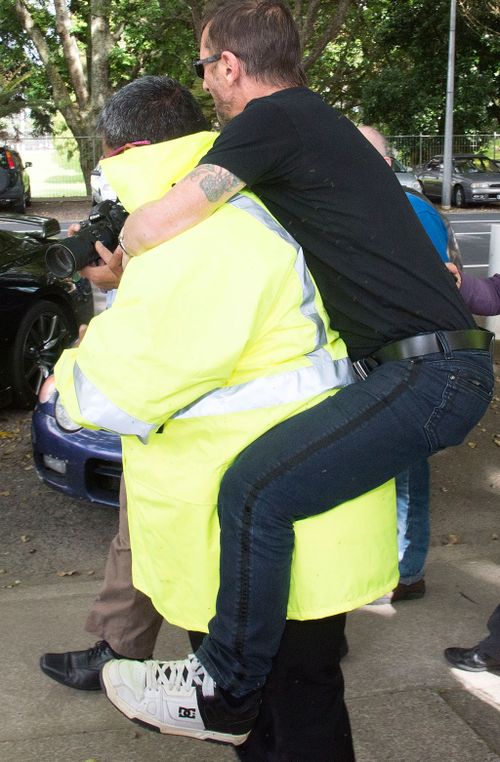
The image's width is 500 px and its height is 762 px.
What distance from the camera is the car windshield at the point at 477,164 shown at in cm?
2658

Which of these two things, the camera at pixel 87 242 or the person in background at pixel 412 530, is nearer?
the camera at pixel 87 242

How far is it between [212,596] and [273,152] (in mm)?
914

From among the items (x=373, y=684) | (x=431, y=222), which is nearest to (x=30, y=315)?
(x=431, y=222)

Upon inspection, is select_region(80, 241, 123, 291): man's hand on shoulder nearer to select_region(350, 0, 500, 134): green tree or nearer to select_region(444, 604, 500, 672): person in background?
select_region(444, 604, 500, 672): person in background

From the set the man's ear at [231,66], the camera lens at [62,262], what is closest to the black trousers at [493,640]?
the camera lens at [62,262]

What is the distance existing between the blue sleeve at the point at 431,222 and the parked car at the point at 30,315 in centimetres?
300

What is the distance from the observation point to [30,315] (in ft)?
21.0

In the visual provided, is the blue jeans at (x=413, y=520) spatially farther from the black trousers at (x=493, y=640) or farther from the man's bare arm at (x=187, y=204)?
the man's bare arm at (x=187, y=204)

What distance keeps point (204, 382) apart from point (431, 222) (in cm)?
226

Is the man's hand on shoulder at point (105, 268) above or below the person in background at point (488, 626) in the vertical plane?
above

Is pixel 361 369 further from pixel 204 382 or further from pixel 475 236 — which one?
pixel 475 236

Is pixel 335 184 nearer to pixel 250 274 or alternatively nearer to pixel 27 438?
pixel 250 274

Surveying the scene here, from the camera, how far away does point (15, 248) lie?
265 inches

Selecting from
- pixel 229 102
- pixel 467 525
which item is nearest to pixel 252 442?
pixel 229 102
